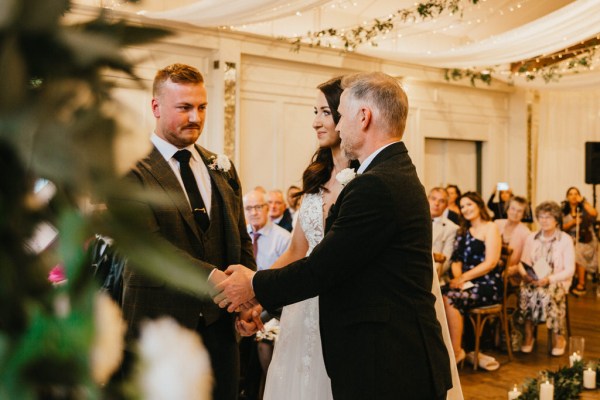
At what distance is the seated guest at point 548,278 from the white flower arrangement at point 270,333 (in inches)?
119

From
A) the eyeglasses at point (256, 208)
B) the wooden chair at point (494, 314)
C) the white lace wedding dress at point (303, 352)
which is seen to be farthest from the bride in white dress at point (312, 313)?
the wooden chair at point (494, 314)

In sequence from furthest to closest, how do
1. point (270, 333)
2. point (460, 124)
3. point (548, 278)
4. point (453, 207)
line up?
1. point (460, 124)
2. point (453, 207)
3. point (548, 278)
4. point (270, 333)

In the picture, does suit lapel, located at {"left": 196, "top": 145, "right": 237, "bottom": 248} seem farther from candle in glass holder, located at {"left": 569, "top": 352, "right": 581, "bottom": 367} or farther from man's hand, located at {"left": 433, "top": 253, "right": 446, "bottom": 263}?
man's hand, located at {"left": 433, "top": 253, "right": 446, "bottom": 263}

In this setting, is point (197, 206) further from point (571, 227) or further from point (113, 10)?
point (571, 227)

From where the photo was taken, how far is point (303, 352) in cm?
283

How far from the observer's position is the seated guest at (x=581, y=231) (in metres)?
10.5

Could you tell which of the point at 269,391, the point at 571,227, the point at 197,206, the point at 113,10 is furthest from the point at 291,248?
the point at 571,227

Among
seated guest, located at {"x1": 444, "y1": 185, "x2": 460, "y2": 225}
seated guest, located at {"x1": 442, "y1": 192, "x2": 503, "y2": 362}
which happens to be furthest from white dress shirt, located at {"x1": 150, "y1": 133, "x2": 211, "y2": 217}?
seated guest, located at {"x1": 444, "y1": 185, "x2": 460, "y2": 225}

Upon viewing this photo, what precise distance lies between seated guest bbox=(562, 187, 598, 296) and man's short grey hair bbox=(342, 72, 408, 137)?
9.12 metres

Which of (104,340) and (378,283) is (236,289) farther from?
(104,340)

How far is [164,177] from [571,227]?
997 centimetres

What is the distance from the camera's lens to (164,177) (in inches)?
88.8

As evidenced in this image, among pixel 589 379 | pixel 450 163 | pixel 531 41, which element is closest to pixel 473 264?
pixel 589 379

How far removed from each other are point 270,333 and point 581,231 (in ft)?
25.9
